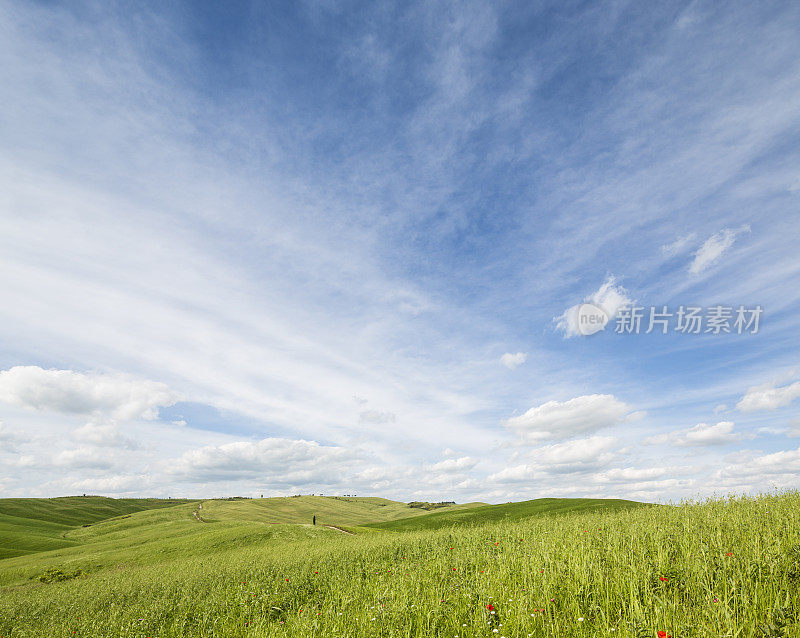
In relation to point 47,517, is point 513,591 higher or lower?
higher

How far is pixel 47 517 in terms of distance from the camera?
429ft

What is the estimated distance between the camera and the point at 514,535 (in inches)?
632

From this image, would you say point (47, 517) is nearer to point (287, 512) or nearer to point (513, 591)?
point (287, 512)

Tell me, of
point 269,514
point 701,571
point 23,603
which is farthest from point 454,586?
point 269,514

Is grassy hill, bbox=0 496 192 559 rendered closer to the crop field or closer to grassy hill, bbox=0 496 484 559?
grassy hill, bbox=0 496 484 559

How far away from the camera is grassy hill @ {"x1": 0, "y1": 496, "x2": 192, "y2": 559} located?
246 ft

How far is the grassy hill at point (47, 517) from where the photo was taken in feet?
246

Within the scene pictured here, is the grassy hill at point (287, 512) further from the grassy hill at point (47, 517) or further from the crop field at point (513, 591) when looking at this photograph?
the crop field at point (513, 591)

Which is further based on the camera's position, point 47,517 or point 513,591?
point 47,517

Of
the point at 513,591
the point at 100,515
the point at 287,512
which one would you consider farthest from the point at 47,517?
the point at 513,591

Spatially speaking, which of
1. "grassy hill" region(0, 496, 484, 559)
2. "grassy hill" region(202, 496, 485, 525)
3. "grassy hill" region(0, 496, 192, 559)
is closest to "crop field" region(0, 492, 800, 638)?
"grassy hill" region(0, 496, 484, 559)

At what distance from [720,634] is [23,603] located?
102ft

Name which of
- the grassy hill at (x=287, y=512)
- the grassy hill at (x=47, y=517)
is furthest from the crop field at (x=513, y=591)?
the grassy hill at (x=287, y=512)

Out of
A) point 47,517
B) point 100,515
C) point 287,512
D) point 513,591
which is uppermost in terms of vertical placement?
point 513,591
